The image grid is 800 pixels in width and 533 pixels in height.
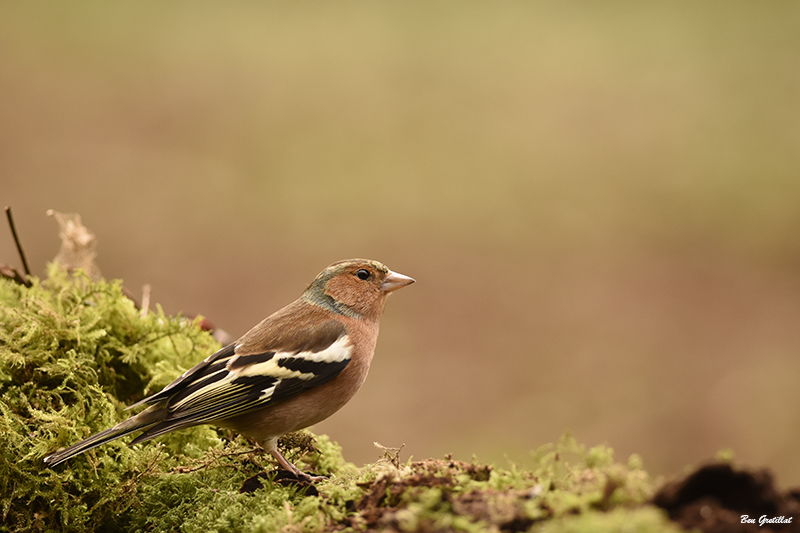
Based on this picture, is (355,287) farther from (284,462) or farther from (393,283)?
(284,462)

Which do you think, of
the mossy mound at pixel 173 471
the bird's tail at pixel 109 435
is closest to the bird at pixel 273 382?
the bird's tail at pixel 109 435

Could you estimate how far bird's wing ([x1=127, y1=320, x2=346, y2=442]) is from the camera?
3.37 m

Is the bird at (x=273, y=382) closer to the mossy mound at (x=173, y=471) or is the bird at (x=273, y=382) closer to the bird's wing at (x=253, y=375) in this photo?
the bird's wing at (x=253, y=375)

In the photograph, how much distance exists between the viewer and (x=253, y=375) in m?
3.60

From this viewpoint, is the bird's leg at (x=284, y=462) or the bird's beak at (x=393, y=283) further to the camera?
the bird's beak at (x=393, y=283)

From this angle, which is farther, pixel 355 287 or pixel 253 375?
pixel 355 287

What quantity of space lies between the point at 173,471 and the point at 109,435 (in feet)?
1.15

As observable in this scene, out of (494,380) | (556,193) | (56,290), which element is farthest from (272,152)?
(56,290)

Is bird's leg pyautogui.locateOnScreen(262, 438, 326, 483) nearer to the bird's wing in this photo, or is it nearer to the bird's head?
the bird's wing

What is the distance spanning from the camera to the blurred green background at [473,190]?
9820mm

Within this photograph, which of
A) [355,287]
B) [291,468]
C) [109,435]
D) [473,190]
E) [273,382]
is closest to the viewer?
[109,435]

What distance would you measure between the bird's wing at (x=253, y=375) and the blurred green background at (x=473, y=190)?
4.71m

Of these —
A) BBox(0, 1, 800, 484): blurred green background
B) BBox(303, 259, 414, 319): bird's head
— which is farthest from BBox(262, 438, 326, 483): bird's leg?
BBox(0, 1, 800, 484): blurred green background

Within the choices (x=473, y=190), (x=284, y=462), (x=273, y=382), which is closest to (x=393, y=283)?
(x=273, y=382)
